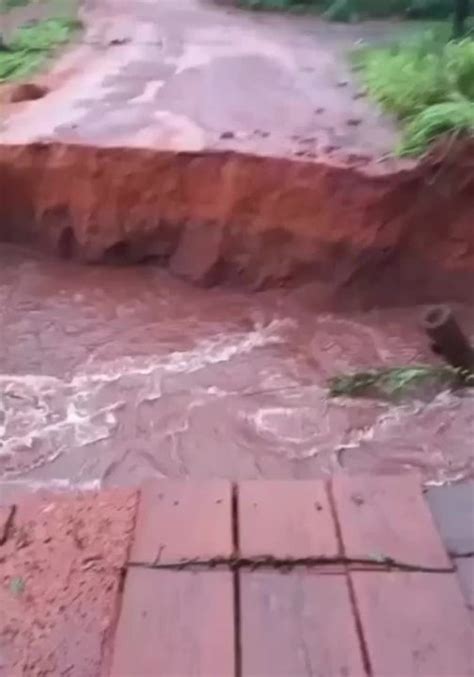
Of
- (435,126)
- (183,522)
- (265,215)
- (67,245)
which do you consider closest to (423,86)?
(435,126)

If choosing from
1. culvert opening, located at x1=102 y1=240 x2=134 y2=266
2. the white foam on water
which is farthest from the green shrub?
culvert opening, located at x1=102 y1=240 x2=134 y2=266

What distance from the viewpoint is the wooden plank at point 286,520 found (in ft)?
5.30

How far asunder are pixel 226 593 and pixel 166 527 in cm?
20

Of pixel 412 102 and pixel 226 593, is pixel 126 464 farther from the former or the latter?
pixel 412 102

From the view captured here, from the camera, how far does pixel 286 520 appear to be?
170cm

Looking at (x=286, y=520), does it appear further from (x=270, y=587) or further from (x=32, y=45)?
(x=32, y=45)

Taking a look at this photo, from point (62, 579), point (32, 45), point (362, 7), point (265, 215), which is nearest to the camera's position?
point (62, 579)

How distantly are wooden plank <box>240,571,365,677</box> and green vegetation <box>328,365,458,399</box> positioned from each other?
187cm

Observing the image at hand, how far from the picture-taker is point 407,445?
3.07 metres

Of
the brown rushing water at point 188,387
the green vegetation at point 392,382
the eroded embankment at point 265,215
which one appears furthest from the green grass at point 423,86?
the green vegetation at point 392,382

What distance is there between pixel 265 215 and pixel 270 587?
2.60 m

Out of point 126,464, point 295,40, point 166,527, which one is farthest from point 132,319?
point 166,527

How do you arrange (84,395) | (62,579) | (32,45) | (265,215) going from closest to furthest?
(62,579) → (84,395) → (265,215) → (32,45)

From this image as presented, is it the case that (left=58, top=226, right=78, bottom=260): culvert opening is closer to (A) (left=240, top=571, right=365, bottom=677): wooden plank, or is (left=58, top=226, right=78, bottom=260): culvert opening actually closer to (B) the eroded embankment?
(B) the eroded embankment
